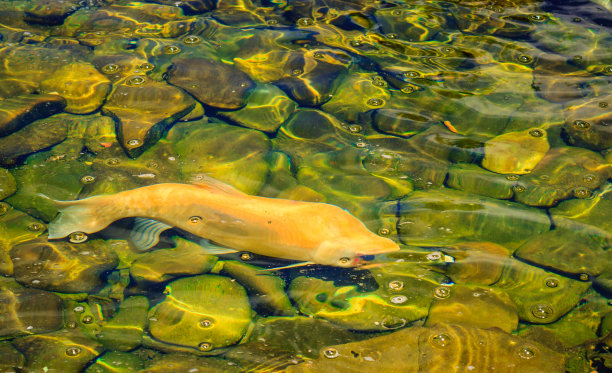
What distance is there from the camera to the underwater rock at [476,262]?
11.7ft

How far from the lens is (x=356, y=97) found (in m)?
5.18

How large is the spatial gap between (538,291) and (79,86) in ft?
15.5

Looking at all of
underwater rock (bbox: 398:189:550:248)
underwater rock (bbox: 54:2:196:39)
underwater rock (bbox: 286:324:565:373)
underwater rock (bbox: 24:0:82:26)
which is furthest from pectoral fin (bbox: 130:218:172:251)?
underwater rock (bbox: 24:0:82:26)

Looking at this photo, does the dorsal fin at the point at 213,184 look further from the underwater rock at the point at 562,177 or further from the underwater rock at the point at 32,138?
the underwater rock at the point at 562,177

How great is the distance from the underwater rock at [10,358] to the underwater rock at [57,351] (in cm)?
3

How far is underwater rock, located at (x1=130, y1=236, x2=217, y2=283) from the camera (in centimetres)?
356

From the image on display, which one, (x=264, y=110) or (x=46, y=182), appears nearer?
(x=46, y=182)

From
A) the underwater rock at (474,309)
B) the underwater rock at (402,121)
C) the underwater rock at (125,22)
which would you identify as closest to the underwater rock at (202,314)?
the underwater rock at (474,309)

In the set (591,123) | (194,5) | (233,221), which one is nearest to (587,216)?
(591,123)

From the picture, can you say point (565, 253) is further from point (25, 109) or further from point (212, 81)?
point (25, 109)

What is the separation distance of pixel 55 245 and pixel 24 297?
1.57ft

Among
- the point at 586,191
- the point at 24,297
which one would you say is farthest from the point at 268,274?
the point at 586,191

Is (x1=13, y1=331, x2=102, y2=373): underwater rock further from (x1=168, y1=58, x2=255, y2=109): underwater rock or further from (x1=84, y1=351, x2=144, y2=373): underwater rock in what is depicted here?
(x1=168, y1=58, x2=255, y2=109): underwater rock

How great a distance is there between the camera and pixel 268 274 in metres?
3.58
